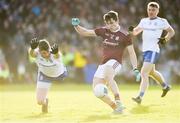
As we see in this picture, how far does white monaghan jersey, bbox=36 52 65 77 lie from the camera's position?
1344 centimetres

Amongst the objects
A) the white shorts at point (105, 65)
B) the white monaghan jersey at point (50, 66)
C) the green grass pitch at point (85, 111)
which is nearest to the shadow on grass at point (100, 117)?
the green grass pitch at point (85, 111)

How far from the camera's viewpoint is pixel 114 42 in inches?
510

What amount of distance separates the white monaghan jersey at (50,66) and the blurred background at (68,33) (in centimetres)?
1207

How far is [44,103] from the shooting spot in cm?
1342

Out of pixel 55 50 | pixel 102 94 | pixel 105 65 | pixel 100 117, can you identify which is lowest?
pixel 100 117

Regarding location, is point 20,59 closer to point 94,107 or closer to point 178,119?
point 94,107

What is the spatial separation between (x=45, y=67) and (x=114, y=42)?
1.66 m

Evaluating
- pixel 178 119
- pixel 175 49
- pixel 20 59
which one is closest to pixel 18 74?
pixel 20 59

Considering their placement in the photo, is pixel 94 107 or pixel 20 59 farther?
pixel 20 59

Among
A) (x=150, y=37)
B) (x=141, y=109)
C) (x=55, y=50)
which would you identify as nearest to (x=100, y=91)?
(x=55, y=50)

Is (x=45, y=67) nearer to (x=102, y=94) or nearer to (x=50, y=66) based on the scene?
(x=50, y=66)

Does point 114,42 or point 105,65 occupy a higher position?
point 114,42

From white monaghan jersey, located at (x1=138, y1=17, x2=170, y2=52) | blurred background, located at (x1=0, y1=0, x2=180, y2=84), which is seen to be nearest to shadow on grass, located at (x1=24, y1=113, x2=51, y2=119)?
white monaghan jersey, located at (x1=138, y1=17, x2=170, y2=52)

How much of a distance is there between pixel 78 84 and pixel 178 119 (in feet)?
47.4
